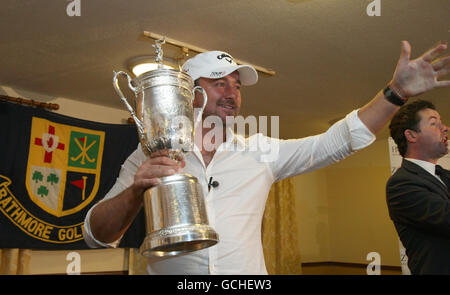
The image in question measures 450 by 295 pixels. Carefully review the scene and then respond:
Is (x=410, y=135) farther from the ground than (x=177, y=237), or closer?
farther from the ground

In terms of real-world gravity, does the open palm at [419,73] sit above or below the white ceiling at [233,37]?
below

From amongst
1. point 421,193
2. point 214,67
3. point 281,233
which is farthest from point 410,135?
point 281,233

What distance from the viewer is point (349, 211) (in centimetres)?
659

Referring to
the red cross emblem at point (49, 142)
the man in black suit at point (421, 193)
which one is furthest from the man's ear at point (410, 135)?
the red cross emblem at point (49, 142)

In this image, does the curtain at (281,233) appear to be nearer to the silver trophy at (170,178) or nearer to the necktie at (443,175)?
the necktie at (443,175)

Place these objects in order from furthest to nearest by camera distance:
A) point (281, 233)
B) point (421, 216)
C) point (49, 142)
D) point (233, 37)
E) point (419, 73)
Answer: point (281, 233)
point (49, 142)
point (233, 37)
point (421, 216)
point (419, 73)

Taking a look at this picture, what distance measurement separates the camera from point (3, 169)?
11.2ft

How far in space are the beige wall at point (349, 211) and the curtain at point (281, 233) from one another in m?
0.63

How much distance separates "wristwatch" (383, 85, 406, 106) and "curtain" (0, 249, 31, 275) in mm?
3542

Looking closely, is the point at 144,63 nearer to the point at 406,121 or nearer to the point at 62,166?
the point at 62,166

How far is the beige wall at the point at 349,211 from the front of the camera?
607cm

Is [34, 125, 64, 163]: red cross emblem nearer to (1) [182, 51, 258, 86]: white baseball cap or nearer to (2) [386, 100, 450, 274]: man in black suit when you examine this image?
(1) [182, 51, 258, 86]: white baseball cap

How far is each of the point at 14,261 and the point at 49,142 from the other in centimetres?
116

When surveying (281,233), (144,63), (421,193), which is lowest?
(421,193)
